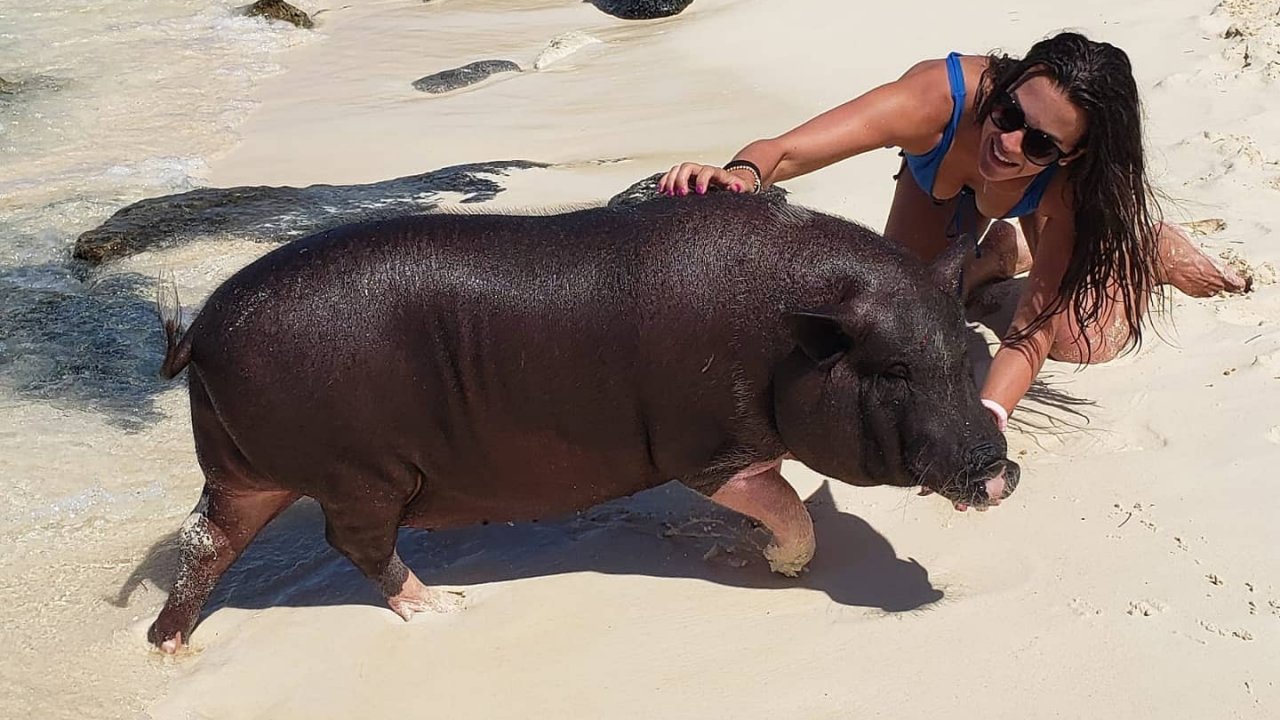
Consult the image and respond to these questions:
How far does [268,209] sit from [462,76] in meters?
3.03

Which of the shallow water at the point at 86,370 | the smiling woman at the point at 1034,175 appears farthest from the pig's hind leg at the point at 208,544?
the smiling woman at the point at 1034,175

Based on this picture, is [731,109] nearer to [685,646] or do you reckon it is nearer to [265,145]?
[265,145]

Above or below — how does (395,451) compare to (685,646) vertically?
above

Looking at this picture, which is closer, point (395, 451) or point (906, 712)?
point (906, 712)

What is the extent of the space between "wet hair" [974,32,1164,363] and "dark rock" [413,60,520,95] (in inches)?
232

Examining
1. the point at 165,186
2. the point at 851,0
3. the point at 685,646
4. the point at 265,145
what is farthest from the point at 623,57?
the point at 685,646

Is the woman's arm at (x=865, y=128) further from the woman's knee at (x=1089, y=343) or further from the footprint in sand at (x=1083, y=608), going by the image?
the footprint in sand at (x=1083, y=608)

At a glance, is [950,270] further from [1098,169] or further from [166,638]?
[166,638]

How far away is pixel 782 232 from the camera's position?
343 centimetres

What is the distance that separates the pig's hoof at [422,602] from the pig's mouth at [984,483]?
145cm

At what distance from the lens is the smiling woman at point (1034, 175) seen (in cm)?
371

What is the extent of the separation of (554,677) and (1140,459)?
191 cm

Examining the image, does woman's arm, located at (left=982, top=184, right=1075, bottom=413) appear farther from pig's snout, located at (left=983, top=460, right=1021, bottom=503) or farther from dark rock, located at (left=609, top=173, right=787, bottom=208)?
dark rock, located at (left=609, top=173, right=787, bottom=208)

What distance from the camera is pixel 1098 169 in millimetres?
3805
